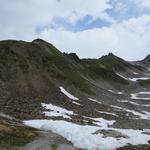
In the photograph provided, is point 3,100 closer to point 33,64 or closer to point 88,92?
point 33,64

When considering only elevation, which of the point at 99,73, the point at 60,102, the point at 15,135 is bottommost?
the point at 15,135

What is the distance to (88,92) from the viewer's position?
369 feet

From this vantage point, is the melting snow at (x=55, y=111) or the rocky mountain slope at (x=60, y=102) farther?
the melting snow at (x=55, y=111)

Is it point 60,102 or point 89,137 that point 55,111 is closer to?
point 60,102

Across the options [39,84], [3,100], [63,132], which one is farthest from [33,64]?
[63,132]

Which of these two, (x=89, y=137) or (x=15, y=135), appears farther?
(x=89, y=137)

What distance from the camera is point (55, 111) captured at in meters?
69.5

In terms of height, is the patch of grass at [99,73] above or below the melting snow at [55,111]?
above

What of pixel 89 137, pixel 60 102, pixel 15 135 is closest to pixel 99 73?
pixel 60 102

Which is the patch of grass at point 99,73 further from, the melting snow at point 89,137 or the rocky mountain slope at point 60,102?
the melting snow at point 89,137

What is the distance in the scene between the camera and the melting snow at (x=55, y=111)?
65069 mm

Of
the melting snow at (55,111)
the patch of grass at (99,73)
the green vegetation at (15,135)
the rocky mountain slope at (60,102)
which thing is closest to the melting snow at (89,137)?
the rocky mountain slope at (60,102)

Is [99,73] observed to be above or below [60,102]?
above

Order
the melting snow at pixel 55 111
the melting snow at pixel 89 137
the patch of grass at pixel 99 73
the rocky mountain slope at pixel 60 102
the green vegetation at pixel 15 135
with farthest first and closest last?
1. the patch of grass at pixel 99 73
2. the melting snow at pixel 55 111
3. the rocky mountain slope at pixel 60 102
4. the melting snow at pixel 89 137
5. the green vegetation at pixel 15 135
